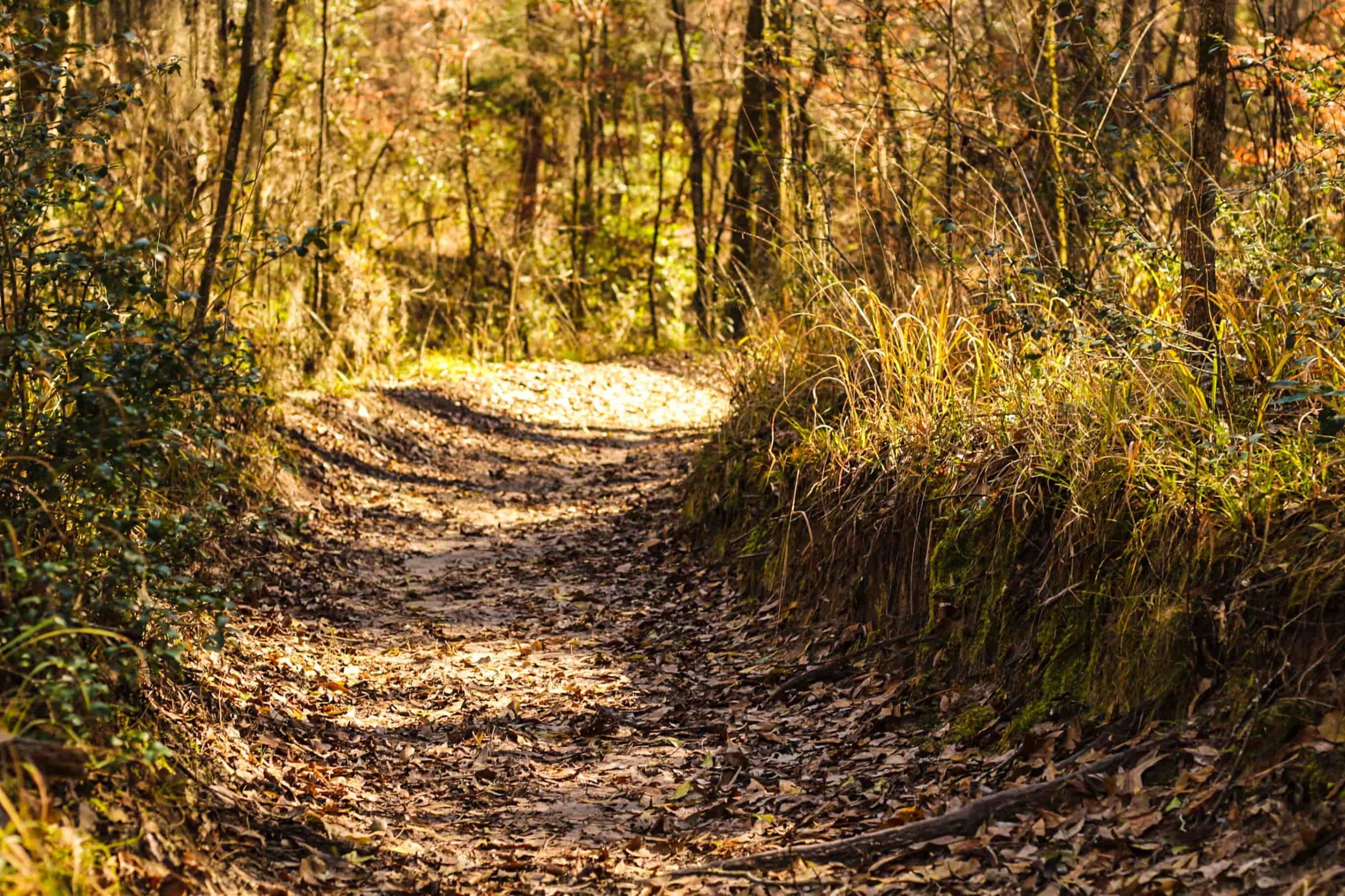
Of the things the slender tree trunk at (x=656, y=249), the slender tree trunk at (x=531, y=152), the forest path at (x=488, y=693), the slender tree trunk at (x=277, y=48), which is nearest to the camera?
the forest path at (x=488, y=693)

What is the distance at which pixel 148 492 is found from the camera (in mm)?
5289

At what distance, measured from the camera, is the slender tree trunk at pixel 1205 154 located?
541 centimetres

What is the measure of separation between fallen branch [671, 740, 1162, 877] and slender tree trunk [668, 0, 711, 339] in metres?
13.4

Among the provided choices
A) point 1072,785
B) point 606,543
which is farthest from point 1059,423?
point 606,543

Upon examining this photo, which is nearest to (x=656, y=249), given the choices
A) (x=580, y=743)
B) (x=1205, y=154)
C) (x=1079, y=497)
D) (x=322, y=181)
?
(x=322, y=181)

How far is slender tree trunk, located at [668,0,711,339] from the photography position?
1769 centimetres

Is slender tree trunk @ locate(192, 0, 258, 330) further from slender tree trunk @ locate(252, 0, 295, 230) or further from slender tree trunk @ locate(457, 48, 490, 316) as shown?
slender tree trunk @ locate(457, 48, 490, 316)

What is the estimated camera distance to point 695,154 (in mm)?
19484

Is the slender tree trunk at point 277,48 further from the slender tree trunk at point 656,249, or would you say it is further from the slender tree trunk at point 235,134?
the slender tree trunk at point 656,249

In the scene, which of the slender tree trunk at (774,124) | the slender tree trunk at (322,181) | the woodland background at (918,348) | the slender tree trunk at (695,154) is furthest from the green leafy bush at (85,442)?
the slender tree trunk at (695,154)

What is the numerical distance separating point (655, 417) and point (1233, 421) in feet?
34.0

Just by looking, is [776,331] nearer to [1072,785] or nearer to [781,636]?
[781,636]

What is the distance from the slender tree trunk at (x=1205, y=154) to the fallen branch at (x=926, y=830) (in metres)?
2.31

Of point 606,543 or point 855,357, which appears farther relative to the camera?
point 606,543
